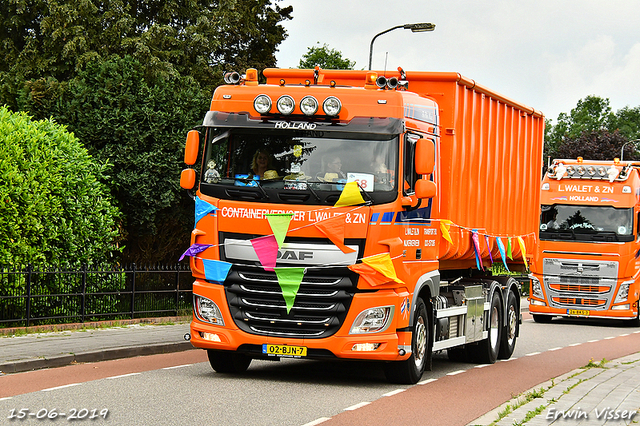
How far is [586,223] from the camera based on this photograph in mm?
25250

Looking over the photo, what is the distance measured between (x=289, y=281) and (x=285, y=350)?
81 cm

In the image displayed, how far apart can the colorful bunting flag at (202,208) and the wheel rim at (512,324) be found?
7218 mm

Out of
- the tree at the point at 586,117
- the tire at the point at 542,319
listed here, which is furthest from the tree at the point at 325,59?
the tree at the point at 586,117

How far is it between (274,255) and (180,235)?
14962 mm

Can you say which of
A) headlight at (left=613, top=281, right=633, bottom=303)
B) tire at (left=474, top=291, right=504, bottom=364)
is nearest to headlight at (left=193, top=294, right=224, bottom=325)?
tire at (left=474, top=291, right=504, bottom=364)

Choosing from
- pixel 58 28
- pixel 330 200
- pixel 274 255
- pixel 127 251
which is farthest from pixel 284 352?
pixel 58 28

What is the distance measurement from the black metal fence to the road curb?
2879mm

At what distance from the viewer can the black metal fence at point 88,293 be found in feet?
55.1

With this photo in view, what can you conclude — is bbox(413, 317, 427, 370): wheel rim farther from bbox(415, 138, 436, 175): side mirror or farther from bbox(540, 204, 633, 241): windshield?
bbox(540, 204, 633, 241): windshield

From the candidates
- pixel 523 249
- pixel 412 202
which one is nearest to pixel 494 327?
pixel 523 249

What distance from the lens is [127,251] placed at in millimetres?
24906

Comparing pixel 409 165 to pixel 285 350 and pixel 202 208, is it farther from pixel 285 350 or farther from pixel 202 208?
pixel 285 350

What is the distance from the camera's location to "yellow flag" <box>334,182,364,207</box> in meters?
10.8

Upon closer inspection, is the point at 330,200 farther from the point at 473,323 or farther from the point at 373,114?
the point at 473,323
